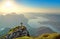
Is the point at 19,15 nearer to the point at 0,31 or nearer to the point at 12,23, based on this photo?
the point at 12,23

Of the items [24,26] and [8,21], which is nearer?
[24,26]

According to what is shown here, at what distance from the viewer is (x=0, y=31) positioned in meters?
18.7

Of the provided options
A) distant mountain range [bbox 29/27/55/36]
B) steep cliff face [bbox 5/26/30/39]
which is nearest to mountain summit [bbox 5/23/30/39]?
steep cliff face [bbox 5/26/30/39]

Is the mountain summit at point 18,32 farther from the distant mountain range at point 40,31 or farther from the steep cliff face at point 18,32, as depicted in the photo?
the distant mountain range at point 40,31

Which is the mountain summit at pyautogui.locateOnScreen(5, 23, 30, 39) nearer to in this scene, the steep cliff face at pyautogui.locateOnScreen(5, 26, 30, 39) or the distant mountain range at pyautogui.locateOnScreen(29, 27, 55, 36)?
the steep cliff face at pyautogui.locateOnScreen(5, 26, 30, 39)

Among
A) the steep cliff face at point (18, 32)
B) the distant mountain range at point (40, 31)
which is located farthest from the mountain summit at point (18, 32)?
the distant mountain range at point (40, 31)

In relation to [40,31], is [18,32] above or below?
above

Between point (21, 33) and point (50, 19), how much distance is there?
3559 millimetres

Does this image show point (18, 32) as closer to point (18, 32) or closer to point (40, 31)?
point (18, 32)

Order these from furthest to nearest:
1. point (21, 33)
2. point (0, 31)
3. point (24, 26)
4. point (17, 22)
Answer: point (0, 31) < point (17, 22) < point (24, 26) < point (21, 33)

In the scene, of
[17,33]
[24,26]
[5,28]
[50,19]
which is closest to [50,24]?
[50,19]

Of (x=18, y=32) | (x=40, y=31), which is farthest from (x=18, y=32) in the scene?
(x=40, y=31)

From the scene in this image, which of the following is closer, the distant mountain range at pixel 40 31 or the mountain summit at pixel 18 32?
the mountain summit at pixel 18 32

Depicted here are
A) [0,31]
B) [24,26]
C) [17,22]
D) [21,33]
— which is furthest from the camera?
[0,31]
